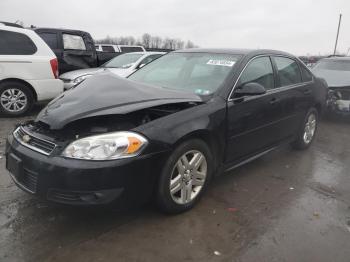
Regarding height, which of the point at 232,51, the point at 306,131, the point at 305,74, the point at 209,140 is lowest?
the point at 306,131

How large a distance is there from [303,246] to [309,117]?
301 cm

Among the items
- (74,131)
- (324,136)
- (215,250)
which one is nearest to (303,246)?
(215,250)

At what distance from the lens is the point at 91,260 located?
264 centimetres

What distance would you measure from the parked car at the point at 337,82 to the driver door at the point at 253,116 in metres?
4.09

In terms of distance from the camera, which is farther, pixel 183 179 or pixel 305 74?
pixel 305 74

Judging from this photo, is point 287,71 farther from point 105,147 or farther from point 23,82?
point 23,82

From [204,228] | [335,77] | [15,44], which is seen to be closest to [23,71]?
[15,44]

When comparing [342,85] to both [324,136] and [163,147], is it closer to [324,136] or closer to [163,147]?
[324,136]

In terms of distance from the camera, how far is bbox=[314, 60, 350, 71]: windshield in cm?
938

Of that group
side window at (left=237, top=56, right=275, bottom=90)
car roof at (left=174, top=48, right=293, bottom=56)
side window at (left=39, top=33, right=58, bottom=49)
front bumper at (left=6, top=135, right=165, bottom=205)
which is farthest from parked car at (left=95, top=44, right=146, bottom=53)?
front bumper at (left=6, top=135, right=165, bottom=205)

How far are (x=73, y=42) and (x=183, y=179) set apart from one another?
25.6 ft

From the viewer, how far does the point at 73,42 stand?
9.92 m

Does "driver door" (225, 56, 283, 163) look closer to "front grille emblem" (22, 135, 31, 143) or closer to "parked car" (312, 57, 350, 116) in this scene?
"front grille emblem" (22, 135, 31, 143)

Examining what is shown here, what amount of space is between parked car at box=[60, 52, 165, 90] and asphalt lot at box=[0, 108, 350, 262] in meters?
4.64
